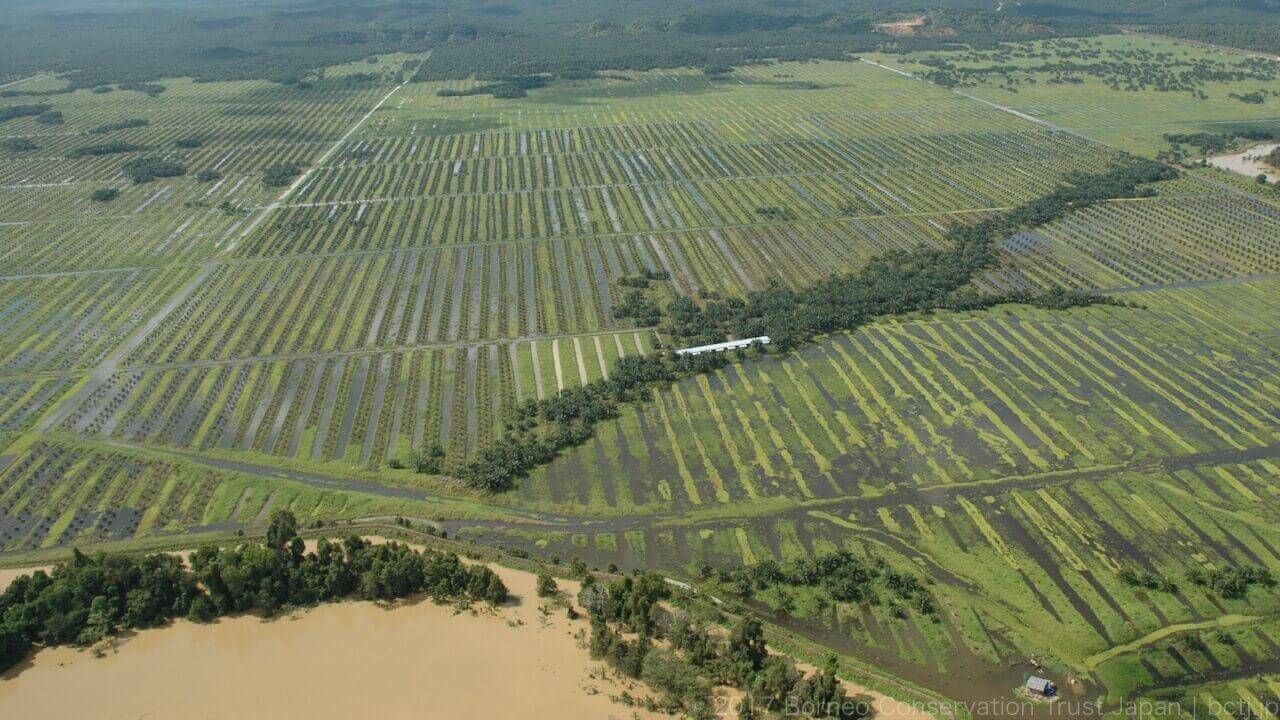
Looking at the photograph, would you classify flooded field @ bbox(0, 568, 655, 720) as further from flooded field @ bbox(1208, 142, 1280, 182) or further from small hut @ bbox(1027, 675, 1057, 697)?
flooded field @ bbox(1208, 142, 1280, 182)

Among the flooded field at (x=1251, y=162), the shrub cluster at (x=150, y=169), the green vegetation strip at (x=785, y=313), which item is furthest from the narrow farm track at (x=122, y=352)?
the flooded field at (x=1251, y=162)

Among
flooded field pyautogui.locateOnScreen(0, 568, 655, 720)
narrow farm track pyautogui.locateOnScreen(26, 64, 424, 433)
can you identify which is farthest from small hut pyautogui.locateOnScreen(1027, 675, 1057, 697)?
narrow farm track pyautogui.locateOnScreen(26, 64, 424, 433)

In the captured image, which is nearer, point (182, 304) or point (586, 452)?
point (586, 452)

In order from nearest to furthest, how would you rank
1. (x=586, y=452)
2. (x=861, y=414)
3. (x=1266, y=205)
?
(x=586, y=452) < (x=861, y=414) < (x=1266, y=205)

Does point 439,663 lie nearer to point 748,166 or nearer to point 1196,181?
point 748,166

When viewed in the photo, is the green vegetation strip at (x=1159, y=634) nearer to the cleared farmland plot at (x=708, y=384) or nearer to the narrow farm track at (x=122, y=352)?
the cleared farmland plot at (x=708, y=384)

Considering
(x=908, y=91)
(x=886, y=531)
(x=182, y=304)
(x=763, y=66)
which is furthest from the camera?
(x=763, y=66)

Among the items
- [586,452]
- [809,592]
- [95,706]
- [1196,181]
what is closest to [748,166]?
[1196,181]
